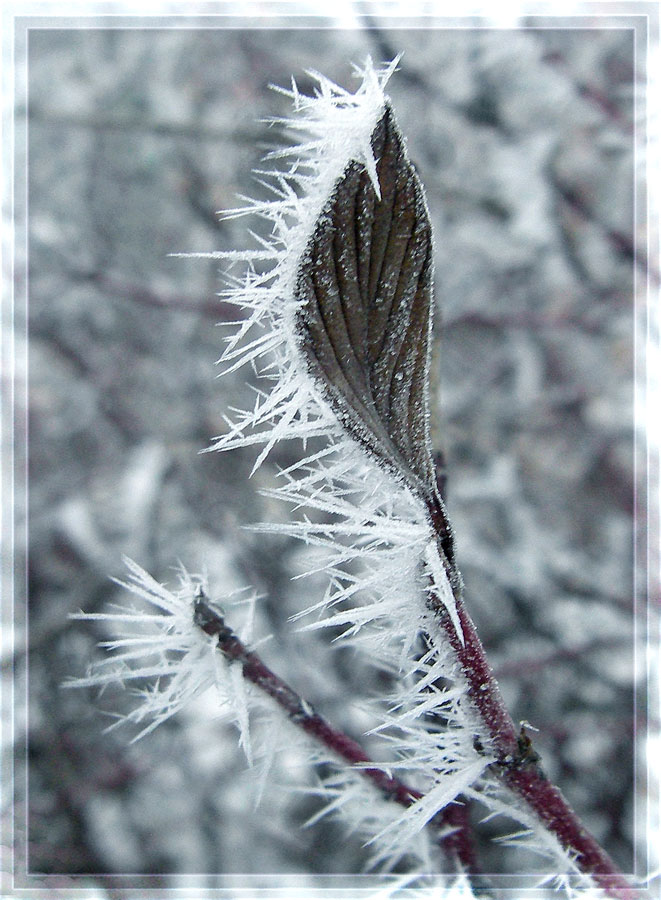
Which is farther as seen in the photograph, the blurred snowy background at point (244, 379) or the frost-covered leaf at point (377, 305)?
the blurred snowy background at point (244, 379)

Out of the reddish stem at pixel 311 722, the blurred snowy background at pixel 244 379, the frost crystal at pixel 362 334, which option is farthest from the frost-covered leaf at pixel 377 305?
the blurred snowy background at pixel 244 379

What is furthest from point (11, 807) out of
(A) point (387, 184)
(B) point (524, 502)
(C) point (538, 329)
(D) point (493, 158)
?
(D) point (493, 158)

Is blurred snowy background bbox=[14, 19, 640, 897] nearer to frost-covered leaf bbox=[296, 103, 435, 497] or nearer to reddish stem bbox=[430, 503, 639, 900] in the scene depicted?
reddish stem bbox=[430, 503, 639, 900]

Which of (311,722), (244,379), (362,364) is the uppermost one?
(244,379)

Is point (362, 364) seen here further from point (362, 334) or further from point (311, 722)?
point (311, 722)

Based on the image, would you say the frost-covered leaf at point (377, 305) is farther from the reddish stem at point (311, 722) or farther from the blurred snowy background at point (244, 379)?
the blurred snowy background at point (244, 379)

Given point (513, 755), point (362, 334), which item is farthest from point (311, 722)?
point (362, 334)

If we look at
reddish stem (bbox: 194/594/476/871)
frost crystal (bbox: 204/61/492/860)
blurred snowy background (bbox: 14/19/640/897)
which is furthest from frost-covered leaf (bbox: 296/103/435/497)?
blurred snowy background (bbox: 14/19/640/897)
